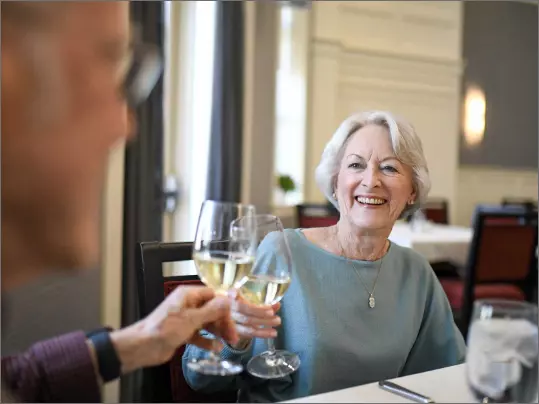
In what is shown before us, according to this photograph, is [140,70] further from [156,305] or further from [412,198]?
[412,198]

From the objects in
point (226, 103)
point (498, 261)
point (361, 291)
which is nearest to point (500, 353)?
point (361, 291)

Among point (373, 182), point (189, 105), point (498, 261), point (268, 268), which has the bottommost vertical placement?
point (498, 261)

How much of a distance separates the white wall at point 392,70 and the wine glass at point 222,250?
147 inches

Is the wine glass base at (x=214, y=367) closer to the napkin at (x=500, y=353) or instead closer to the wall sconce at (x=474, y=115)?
the napkin at (x=500, y=353)

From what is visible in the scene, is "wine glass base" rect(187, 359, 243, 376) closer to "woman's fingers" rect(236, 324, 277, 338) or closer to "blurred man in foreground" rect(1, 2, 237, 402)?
"woman's fingers" rect(236, 324, 277, 338)

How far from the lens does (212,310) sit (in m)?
0.81

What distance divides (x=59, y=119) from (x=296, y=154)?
4078 mm

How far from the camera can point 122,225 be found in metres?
2.39

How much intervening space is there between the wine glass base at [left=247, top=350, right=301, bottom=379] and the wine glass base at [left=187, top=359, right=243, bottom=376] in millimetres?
189

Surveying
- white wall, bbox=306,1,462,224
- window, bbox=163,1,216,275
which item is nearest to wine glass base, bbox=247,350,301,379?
window, bbox=163,1,216,275

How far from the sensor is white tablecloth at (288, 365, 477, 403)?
86 cm

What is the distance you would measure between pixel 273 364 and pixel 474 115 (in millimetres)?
4954

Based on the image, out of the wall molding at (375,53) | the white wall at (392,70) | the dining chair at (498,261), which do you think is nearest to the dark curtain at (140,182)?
the dining chair at (498,261)

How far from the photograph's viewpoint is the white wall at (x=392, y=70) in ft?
15.2
